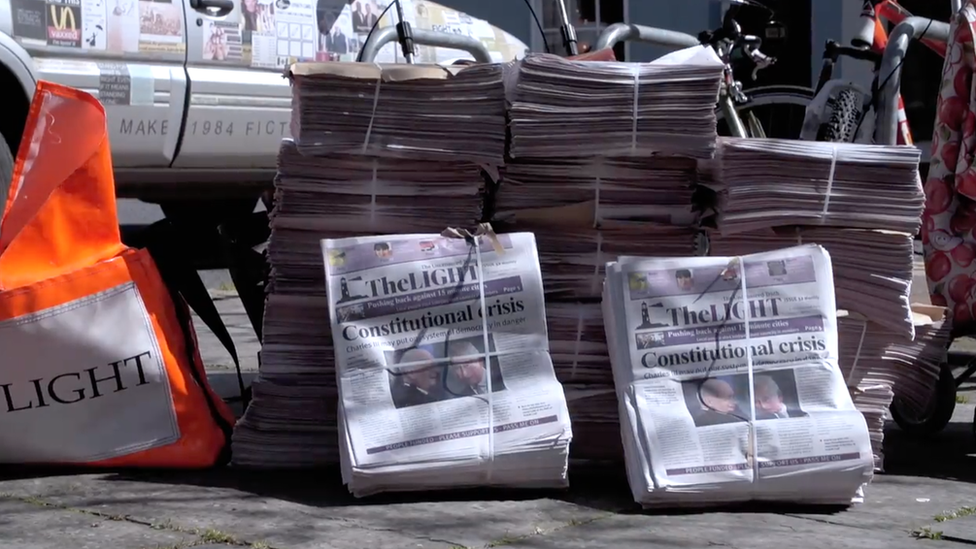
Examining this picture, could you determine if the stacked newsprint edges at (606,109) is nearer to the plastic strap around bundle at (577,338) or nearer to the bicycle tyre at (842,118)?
the plastic strap around bundle at (577,338)

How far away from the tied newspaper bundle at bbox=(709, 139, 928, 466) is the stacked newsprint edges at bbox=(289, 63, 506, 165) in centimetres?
64

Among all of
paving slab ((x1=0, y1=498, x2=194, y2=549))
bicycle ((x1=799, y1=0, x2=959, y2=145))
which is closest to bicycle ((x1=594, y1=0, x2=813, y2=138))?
bicycle ((x1=799, y1=0, x2=959, y2=145))

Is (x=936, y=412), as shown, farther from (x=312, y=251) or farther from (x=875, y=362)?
(x=312, y=251)

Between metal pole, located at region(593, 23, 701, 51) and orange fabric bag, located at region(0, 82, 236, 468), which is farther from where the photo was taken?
metal pole, located at region(593, 23, 701, 51)

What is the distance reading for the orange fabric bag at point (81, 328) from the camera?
3592mm

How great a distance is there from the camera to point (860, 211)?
3.69 meters

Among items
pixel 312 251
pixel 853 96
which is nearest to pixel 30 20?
pixel 312 251

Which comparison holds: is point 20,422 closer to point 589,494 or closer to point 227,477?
point 227,477

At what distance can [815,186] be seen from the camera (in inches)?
145

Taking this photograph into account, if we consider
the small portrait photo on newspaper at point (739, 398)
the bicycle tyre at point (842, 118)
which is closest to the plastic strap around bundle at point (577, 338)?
the small portrait photo on newspaper at point (739, 398)

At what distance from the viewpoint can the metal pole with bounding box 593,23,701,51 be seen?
5.70m

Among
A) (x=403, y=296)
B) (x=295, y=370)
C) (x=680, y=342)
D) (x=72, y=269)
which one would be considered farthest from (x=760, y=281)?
(x=72, y=269)

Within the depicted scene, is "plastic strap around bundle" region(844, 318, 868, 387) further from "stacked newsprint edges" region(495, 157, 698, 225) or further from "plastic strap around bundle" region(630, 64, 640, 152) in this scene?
"plastic strap around bundle" region(630, 64, 640, 152)

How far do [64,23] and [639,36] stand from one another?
243 cm
